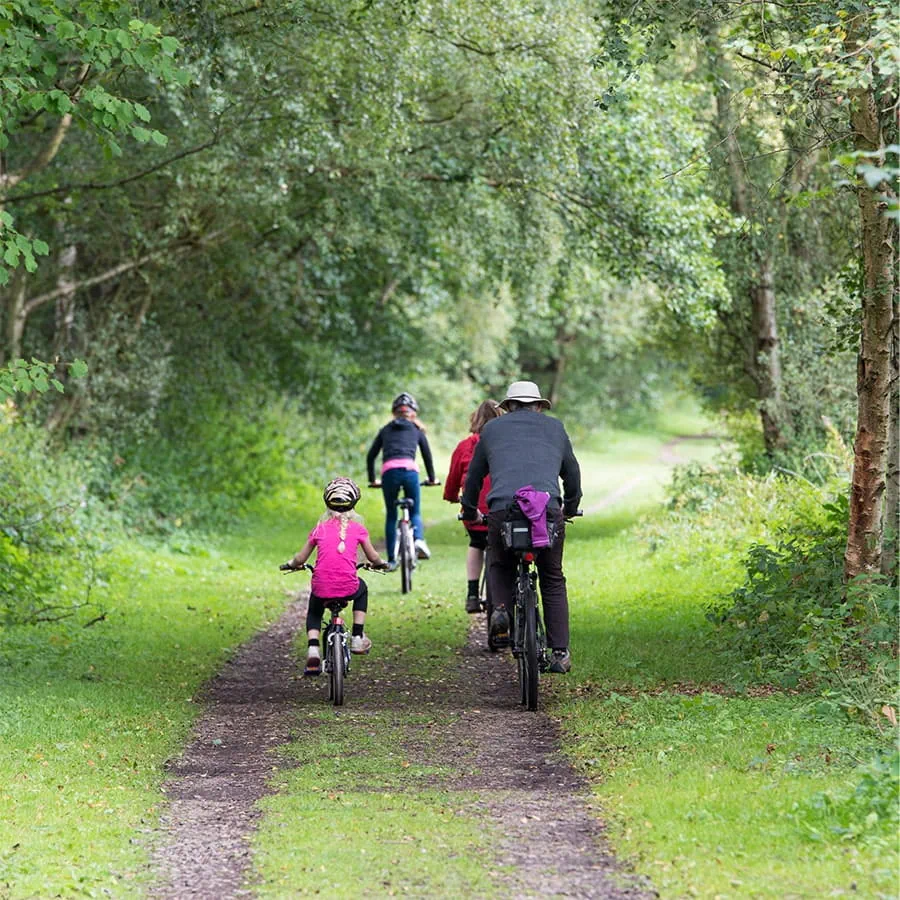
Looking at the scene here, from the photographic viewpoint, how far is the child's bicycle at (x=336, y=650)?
32.8ft

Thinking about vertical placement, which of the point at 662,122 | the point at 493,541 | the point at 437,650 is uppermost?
the point at 662,122

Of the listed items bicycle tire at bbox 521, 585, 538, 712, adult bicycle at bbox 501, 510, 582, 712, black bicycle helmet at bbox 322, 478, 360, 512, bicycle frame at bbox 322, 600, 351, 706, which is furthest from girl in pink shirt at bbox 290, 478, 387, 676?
bicycle tire at bbox 521, 585, 538, 712

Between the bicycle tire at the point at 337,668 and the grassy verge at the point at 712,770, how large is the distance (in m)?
1.57

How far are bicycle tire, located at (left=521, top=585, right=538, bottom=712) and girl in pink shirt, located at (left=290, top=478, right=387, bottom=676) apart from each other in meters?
1.27

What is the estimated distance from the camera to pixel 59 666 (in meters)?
11.8

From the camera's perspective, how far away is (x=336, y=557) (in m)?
10.2

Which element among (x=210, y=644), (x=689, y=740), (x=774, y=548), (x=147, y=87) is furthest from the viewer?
(x=147, y=87)

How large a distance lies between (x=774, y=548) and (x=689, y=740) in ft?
23.8

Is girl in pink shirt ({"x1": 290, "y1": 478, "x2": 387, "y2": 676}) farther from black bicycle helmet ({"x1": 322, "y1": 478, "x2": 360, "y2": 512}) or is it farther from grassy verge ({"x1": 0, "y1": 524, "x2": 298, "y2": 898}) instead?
grassy verge ({"x1": 0, "y1": 524, "x2": 298, "y2": 898})

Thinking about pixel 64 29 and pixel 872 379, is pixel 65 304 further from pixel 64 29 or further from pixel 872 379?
pixel 872 379

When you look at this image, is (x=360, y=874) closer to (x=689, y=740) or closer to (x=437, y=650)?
(x=689, y=740)

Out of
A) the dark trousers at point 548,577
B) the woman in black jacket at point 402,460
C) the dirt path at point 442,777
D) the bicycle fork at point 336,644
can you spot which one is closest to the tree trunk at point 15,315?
the woman in black jacket at point 402,460

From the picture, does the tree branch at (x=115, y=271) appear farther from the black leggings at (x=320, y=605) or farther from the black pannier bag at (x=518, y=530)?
the black pannier bag at (x=518, y=530)

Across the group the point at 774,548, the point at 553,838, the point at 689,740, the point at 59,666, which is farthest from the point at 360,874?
the point at 774,548
